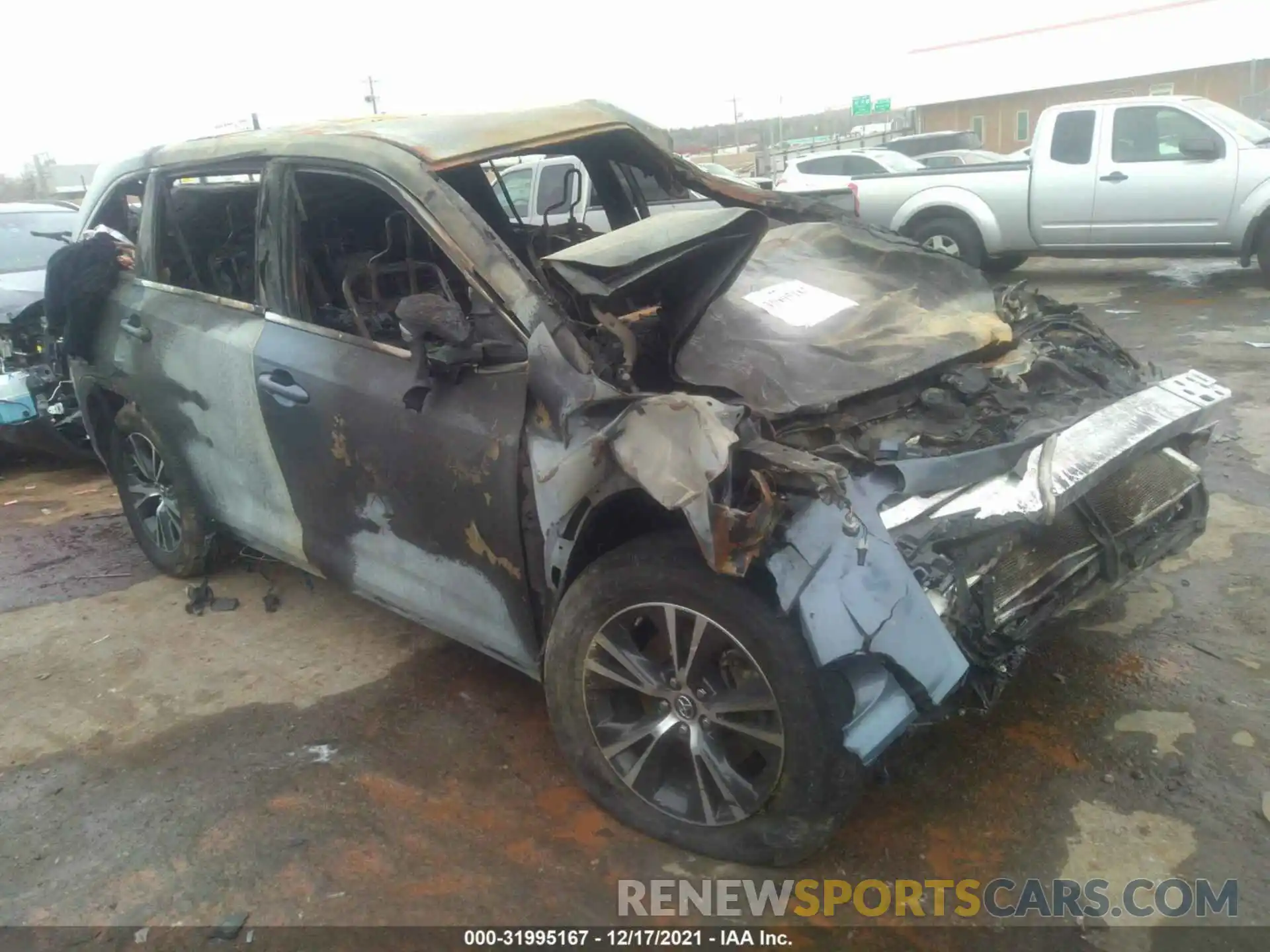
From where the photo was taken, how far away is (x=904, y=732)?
2217 mm

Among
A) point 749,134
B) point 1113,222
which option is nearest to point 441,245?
point 1113,222

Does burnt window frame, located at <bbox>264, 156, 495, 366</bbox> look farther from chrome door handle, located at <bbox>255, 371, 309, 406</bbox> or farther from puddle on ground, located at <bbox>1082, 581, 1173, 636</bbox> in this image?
puddle on ground, located at <bbox>1082, 581, 1173, 636</bbox>

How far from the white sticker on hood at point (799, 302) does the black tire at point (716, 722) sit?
3.49 ft

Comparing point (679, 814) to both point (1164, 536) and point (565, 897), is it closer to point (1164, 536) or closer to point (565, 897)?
point (565, 897)

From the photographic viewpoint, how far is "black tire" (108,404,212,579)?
396 centimetres

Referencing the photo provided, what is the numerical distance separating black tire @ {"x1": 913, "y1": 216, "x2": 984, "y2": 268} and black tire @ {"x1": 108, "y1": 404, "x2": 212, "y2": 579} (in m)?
8.17

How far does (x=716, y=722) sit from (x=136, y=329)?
9.61 ft

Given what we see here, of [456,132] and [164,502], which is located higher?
[456,132]

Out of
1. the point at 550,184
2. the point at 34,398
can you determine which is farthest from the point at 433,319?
the point at 550,184

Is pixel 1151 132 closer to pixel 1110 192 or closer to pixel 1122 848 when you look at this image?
pixel 1110 192

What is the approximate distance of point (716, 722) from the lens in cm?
238

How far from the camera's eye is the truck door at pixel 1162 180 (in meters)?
8.80

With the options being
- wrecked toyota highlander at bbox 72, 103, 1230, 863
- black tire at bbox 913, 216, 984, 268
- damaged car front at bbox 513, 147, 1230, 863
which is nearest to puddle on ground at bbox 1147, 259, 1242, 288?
black tire at bbox 913, 216, 984, 268

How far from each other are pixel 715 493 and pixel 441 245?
120 cm
